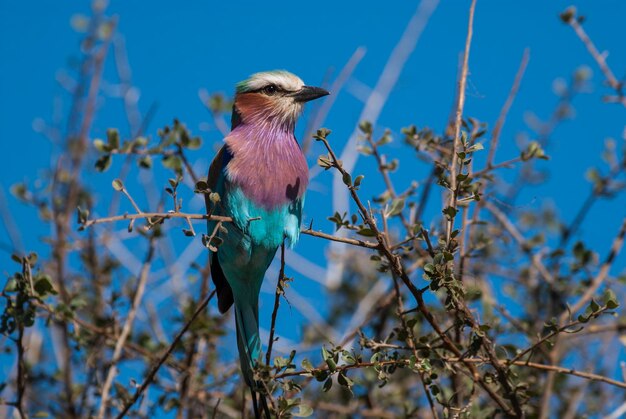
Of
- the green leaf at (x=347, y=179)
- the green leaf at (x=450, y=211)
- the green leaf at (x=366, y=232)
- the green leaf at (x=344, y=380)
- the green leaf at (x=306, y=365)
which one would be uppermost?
the green leaf at (x=347, y=179)

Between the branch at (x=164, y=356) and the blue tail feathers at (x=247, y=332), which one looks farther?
the blue tail feathers at (x=247, y=332)

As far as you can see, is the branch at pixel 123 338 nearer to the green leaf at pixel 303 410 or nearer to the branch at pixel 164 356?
the branch at pixel 164 356

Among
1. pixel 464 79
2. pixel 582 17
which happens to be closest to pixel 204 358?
pixel 464 79

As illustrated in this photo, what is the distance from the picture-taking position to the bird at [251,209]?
2.96 m

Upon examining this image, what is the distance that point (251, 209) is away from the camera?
2.98 metres

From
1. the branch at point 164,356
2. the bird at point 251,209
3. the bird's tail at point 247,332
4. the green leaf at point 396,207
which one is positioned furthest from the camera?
the bird at point 251,209

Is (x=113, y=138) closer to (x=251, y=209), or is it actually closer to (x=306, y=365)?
(x=251, y=209)

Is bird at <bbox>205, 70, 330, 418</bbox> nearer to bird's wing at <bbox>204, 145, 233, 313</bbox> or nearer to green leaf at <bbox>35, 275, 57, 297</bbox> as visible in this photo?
bird's wing at <bbox>204, 145, 233, 313</bbox>

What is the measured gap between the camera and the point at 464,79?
2396 millimetres

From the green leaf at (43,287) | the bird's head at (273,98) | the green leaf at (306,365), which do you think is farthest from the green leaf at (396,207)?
the green leaf at (43,287)

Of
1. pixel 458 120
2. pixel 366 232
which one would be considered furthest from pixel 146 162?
pixel 458 120

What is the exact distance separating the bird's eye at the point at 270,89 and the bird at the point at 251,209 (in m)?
0.20

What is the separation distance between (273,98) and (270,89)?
0.05 meters

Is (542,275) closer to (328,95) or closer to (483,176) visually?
(483,176)
